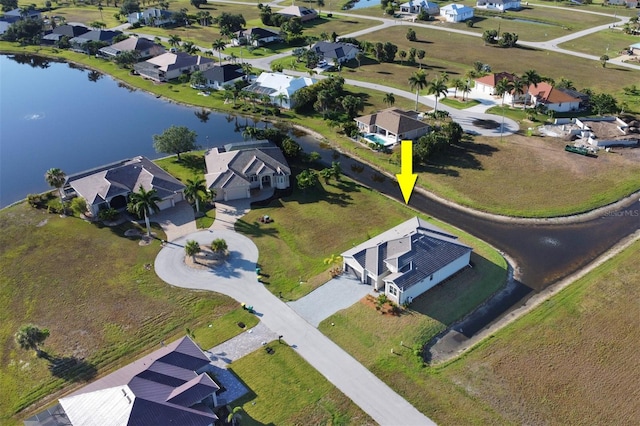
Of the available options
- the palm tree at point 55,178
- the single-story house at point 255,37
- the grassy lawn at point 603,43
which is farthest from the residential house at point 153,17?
the grassy lawn at point 603,43

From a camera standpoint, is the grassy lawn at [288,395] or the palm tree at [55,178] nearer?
the grassy lawn at [288,395]

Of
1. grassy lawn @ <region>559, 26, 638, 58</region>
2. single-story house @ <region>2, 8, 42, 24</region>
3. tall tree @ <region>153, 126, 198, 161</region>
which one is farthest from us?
single-story house @ <region>2, 8, 42, 24</region>

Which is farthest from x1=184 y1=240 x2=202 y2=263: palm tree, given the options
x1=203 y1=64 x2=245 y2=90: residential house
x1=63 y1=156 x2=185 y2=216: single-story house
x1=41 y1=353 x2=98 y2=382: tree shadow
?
x1=203 y1=64 x2=245 y2=90: residential house

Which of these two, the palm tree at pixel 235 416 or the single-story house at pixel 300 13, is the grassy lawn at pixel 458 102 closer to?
the palm tree at pixel 235 416

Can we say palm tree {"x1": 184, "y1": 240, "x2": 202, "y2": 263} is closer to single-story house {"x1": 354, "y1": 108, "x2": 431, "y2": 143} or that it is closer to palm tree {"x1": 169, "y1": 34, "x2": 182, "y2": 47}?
single-story house {"x1": 354, "y1": 108, "x2": 431, "y2": 143}

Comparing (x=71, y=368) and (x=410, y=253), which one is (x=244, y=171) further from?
(x=71, y=368)

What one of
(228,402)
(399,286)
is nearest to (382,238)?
A: (399,286)
